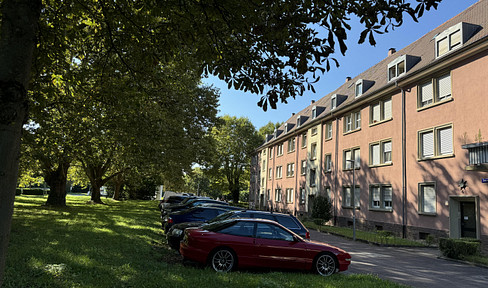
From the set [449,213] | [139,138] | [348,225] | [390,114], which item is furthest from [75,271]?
[348,225]

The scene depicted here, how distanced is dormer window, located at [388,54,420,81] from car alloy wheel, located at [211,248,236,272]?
20.2m

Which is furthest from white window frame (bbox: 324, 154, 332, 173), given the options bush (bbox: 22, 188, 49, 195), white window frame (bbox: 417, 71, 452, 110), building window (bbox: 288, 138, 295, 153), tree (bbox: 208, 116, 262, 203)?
bush (bbox: 22, 188, 49, 195)

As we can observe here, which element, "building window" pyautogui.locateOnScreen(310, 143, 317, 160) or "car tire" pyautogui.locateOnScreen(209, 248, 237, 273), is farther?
"building window" pyautogui.locateOnScreen(310, 143, 317, 160)

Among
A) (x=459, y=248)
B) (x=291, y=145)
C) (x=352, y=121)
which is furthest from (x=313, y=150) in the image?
(x=459, y=248)

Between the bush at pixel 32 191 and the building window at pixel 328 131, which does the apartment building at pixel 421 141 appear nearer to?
the building window at pixel 328 131

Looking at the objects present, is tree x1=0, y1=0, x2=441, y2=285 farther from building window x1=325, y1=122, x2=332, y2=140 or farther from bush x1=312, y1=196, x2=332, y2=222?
building window x1=325, y1=122, x2=332, y2=140

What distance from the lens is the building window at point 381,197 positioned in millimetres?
23531

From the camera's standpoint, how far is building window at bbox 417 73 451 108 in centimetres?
1980

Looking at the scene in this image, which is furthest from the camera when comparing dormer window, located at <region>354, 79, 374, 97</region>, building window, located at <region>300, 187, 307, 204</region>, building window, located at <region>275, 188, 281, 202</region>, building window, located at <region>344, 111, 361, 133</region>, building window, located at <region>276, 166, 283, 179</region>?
building window, located at <region>276, 166, 283, 179</region>

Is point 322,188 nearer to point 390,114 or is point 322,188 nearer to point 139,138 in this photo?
point 390,114

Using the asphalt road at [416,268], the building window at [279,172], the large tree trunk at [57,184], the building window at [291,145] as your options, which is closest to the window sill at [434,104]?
the asphalt road at [416,268]

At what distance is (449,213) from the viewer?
720 inches

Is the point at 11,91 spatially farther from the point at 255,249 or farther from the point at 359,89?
the point at 359,89

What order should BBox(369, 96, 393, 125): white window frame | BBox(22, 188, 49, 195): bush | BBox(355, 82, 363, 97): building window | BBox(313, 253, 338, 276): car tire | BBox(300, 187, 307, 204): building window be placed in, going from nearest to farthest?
BBox(313, 253, 338, 276): car tire < BBox(369, 96, 393, 125): white window frame < BBox(355, 82, 363, 97): building window < BBox(300, 187, 307, 204): building window < BBox(22, 188, 49, 195): bush
